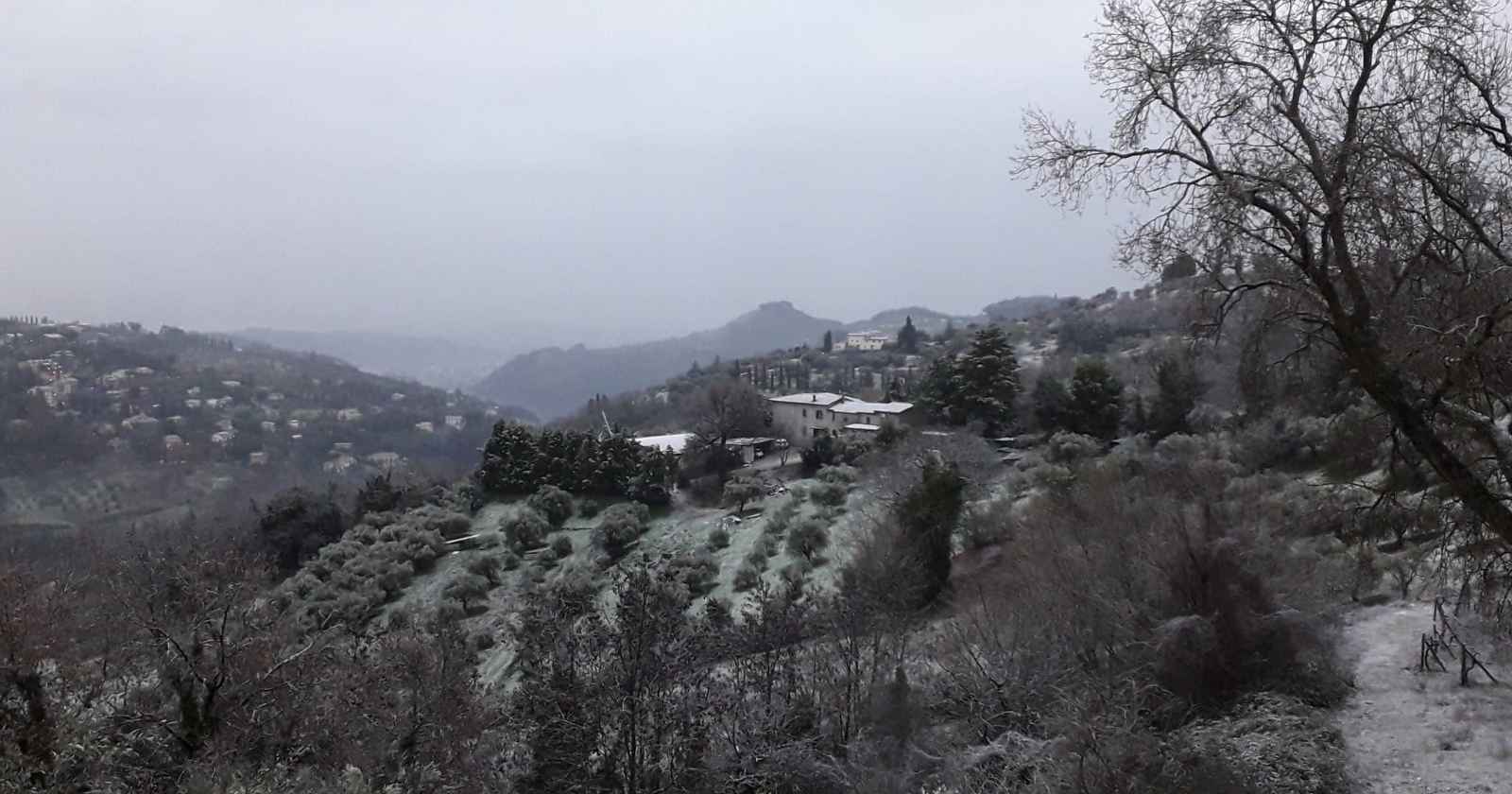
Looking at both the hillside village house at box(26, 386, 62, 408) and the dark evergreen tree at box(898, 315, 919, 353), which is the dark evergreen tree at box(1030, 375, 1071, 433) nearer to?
the dark evergreen tree at box(898, 315, 919, 353)

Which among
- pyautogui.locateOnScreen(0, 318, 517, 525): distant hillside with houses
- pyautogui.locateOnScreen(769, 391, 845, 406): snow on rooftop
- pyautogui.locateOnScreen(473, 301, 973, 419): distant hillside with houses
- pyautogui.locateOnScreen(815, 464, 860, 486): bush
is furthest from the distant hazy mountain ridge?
pyautogui.locateOnScreen(815, 464, 860, 486): bush

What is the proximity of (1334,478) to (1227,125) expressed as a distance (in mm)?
13413

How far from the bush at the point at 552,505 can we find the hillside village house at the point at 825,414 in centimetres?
1089

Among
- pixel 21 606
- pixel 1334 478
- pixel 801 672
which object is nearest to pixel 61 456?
pixel 21 606

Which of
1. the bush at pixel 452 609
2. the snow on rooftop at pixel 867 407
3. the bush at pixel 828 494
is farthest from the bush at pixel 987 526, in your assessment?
the snow on rooftop at pixel 867 407

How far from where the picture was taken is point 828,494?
79.0 feet

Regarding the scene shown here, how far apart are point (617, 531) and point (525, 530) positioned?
284cm

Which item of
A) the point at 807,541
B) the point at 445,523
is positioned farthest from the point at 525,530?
the point at 807,541

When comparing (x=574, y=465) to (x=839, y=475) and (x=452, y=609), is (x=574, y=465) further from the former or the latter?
(x=452, y=609)

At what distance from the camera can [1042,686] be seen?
26.0 feet

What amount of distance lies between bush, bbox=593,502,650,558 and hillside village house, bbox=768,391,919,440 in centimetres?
1113

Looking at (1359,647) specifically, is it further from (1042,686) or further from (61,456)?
(61,456)

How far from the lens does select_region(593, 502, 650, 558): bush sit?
23.2 m

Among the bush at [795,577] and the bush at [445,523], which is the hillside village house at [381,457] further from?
the bush at [795,577]
